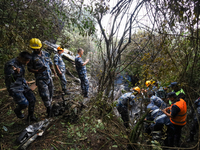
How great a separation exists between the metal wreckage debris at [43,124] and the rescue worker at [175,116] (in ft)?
7.43

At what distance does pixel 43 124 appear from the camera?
2379 millimetres

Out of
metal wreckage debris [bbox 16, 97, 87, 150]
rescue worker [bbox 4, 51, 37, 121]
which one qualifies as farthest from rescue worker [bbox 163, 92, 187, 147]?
rescue worker [bbox 4, 51, 37, 121]

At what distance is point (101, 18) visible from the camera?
270 cm

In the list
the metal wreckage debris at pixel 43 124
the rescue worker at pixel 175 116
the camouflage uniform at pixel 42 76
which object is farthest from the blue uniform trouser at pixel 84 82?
the rescue worker at pixel 175 116

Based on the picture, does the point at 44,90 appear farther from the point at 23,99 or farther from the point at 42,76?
the point at 23,99

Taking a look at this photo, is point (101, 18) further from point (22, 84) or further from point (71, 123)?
point (71, 123)

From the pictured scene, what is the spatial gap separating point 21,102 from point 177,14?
10.8ft

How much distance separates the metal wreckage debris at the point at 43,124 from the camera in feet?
6.55

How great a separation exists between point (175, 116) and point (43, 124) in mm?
3181

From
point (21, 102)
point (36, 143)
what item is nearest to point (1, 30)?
point (21, 102)

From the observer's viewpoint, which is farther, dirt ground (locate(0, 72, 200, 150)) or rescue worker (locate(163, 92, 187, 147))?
rescue worker (locate(163, 92, 187, 147))

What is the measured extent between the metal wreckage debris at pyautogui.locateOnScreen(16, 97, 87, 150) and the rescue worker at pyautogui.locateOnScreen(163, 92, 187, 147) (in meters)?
2.26

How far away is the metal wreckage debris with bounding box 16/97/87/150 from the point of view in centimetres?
200

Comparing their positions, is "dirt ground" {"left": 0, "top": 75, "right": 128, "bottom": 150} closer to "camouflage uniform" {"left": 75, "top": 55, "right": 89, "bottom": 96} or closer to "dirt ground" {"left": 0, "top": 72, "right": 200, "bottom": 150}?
"dirt ground" {"left": 0, "top": 72, "right": 200, "bottom": 150}
